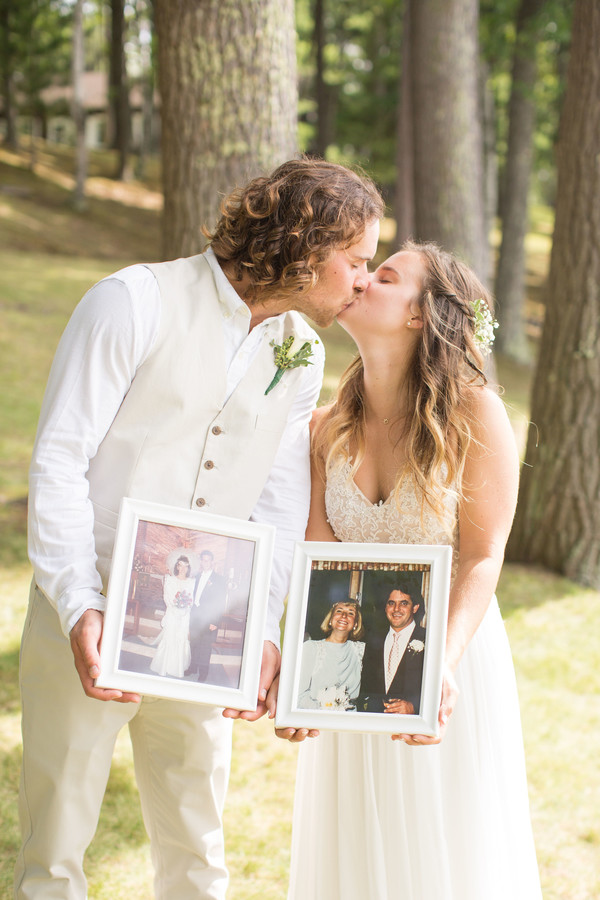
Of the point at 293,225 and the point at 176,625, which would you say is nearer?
the point at 176,625

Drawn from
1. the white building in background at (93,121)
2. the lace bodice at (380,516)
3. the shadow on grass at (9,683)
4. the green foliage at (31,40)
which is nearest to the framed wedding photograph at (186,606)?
the lace bodice at (380,516)

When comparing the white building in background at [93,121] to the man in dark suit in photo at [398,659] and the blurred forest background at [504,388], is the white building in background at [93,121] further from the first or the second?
the man in dark suit in photo at [398,659]

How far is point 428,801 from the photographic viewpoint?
2609mm

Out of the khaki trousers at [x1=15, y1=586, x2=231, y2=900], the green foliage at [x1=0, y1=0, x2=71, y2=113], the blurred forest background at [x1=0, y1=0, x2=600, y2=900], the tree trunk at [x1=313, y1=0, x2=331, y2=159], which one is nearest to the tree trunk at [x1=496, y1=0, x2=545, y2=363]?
the blurred forest background at [x1=0, y1=0, x2=600, y2=900]

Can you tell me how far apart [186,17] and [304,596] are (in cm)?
378

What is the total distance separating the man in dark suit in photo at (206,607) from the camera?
213 cm

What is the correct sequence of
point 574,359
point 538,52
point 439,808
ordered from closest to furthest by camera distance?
point 439,808 → point 574,359 → point 538,52

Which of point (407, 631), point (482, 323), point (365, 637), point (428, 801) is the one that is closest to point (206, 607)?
point (365, 637)

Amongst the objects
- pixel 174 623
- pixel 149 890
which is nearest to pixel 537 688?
pixel 149 890

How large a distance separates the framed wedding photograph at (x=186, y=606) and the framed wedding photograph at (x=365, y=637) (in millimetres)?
104

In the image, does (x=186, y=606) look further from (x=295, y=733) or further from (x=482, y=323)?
(x=482, y=323)

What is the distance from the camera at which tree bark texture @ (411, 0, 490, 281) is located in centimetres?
887

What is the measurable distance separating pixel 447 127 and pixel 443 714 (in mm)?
7906

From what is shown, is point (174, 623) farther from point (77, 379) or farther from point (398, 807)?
point (398, 807)
